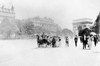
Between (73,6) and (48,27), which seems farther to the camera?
(48,27)

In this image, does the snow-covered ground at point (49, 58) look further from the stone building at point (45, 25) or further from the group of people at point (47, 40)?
the group of people at point (47, 40)

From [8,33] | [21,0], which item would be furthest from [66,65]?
[8,33]

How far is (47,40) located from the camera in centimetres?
1543

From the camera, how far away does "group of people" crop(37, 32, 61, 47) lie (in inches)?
586

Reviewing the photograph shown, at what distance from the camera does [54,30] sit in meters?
13.6

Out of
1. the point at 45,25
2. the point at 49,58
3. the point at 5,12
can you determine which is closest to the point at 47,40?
the point at 45,25

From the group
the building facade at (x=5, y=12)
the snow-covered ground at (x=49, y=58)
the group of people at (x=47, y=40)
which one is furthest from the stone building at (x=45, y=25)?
the building facade at (x=5, y=12)

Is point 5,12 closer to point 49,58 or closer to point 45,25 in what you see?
point 45,25

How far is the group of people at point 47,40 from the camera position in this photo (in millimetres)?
14887

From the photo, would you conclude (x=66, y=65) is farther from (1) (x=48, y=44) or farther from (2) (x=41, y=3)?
(1) (x=48, y=44)

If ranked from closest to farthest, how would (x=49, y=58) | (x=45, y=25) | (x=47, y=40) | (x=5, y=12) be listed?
(x=49, y=58), (x=45, y=25), (x=47, y=40), (x=5, y=12)

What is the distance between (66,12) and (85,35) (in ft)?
10.3

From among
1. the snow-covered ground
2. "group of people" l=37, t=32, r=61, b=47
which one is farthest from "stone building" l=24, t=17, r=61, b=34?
the snow-covered ground

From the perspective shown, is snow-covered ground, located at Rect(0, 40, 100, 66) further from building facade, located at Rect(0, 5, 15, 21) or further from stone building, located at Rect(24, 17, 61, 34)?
building facade, located at Rect(0, 5, 15, 21)
